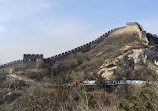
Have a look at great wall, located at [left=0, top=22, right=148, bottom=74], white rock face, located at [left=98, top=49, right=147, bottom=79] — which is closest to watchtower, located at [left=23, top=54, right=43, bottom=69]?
great wall, located at [left=0, top=22, right=148, bottom=74]

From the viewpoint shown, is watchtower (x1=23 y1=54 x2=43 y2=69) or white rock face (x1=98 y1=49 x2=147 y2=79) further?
watchtower (x1=23 y1=54 x2=43 y2=69)

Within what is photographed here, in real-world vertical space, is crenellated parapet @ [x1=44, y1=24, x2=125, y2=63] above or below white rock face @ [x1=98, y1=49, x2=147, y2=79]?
above

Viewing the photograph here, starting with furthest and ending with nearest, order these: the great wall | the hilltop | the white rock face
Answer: the great wall < the white rock face < the hilltop

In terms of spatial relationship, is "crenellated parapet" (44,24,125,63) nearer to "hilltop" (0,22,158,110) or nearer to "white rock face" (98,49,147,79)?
"hilltop" (0,22,158,110)

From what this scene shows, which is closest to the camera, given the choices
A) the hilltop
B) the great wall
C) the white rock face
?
the hilltop

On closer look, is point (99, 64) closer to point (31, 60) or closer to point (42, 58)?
point (42, 58)

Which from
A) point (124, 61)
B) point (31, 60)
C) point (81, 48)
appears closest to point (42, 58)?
point (31, 60)

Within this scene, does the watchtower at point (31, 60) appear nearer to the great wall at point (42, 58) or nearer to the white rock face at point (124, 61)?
the great wall at point (42, 58)

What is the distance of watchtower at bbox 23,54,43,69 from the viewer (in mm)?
25656

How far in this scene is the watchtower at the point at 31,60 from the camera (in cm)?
2566

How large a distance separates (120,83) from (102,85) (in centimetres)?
247

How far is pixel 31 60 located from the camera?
25891 millimetres

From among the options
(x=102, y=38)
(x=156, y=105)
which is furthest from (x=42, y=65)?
(x=156, y=105)

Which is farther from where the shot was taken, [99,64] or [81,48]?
[81,48]
